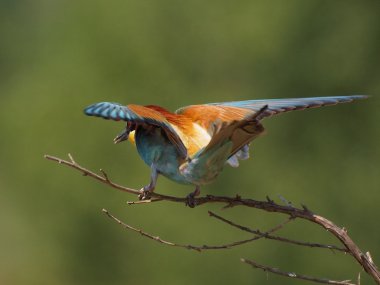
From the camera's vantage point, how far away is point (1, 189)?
9555 mm

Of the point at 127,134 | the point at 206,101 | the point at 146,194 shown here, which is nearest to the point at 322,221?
the point at 146,194

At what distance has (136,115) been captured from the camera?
81.9 inches

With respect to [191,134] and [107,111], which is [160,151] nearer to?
[191,134]

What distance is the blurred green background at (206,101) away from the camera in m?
6.66

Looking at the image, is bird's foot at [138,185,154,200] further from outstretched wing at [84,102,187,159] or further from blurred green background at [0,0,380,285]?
blurred green background at [0,0,380,285]

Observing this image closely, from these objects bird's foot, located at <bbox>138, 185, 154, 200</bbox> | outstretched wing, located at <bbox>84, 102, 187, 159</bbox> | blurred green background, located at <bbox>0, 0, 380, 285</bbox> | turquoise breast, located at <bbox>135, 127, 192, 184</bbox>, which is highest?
outstretched wing, located at <bbox>84, 102, 187, 159</bbox>

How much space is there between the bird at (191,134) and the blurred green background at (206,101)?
4.05 meters

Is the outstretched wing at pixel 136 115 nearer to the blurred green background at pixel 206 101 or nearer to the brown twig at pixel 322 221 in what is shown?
the brown twig at pixel 322 221

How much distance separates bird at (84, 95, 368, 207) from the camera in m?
2.05

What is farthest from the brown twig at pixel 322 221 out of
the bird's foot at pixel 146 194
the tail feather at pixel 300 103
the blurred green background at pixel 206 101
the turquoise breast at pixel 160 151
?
the blurred green background at pixel 206 101

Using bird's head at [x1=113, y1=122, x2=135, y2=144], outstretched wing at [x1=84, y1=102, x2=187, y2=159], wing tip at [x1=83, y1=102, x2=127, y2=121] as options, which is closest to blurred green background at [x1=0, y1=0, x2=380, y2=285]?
bird's head at [x1=113, y1=122, x2=135, y2=144]

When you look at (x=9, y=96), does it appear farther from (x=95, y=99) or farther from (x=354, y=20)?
(x=354, y=20)

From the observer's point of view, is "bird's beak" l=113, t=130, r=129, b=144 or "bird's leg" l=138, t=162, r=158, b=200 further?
"bird's beak" l=113, t=130, r=129, b=144

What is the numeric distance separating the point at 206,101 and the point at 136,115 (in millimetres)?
4804
